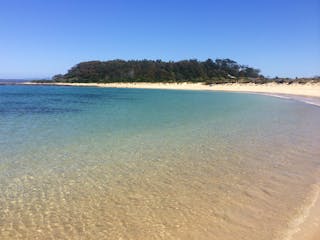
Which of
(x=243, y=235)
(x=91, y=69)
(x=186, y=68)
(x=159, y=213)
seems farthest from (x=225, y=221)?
(x=91, y=69)

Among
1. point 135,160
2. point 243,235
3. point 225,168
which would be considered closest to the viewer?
point 243,235

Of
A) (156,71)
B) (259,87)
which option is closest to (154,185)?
(259,87)

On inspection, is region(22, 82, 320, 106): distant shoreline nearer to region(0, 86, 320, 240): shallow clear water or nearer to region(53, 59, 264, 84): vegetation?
region(53, 59, 264, 84): vegetation

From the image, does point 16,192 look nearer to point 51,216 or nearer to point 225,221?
point 51,216

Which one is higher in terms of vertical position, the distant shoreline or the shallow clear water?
the shallow clear water

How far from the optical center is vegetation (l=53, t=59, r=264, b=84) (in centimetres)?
9875

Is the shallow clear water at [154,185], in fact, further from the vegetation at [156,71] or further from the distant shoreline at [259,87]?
the vegetation at [156,71]

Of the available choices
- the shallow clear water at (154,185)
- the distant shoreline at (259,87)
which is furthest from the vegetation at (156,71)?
the shallow clear water at (154,185)

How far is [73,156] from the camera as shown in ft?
31.9

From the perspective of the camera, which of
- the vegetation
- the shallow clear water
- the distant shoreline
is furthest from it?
the vegetation

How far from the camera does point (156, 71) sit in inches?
3944

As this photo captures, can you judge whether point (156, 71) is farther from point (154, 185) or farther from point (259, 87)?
point (154, 185)

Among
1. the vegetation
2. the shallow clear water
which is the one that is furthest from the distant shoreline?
the shallow clear water

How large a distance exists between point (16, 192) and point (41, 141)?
5.49m
